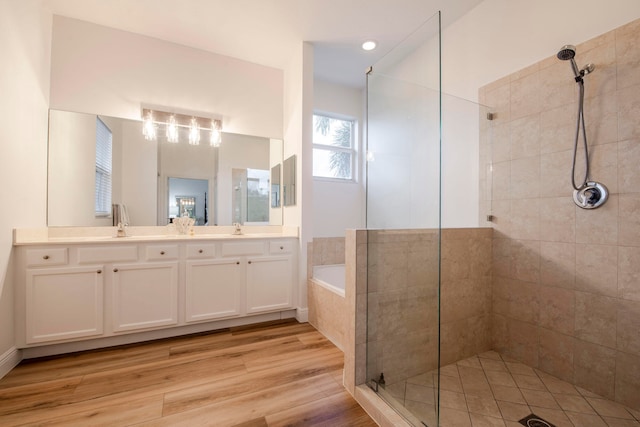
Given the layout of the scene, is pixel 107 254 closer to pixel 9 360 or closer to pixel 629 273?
pixel 9 360

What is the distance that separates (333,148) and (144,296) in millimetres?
2623

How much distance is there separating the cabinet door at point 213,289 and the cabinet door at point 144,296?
0.12 meters

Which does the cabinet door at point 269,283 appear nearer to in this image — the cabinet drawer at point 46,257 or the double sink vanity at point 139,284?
the double sink vanity at point 139,284

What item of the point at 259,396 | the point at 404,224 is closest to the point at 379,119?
the point at 404,224

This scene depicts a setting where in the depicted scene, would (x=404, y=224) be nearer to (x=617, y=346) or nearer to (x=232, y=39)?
(x=617, y=346)

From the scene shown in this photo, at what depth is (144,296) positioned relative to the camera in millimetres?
2168

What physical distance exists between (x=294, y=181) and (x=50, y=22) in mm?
2411

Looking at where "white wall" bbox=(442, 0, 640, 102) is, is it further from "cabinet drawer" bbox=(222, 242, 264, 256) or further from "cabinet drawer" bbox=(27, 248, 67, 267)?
"cabinet drawer" bbox=(27, 248, 67, 267)

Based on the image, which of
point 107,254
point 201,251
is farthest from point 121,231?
point 201,251

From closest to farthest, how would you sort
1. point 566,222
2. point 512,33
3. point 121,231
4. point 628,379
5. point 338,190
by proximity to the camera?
point 628,379, point 566,222, point 512,33, point 121,231, point 338,190

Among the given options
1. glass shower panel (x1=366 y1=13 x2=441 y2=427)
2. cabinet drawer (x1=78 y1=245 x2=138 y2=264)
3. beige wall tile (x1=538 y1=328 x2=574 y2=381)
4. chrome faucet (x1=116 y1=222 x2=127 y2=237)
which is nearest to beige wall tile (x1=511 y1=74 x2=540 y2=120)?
glass shower panel (x1=366 y1=13 x2=441 y2=427)

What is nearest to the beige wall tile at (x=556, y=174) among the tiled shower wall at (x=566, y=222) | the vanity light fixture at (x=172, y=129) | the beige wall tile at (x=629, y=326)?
the tiled shower wall at (x=566, y=222)

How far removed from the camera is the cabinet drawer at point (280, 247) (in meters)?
2.63

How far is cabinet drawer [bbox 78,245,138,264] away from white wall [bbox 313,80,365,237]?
1868 millimetres
